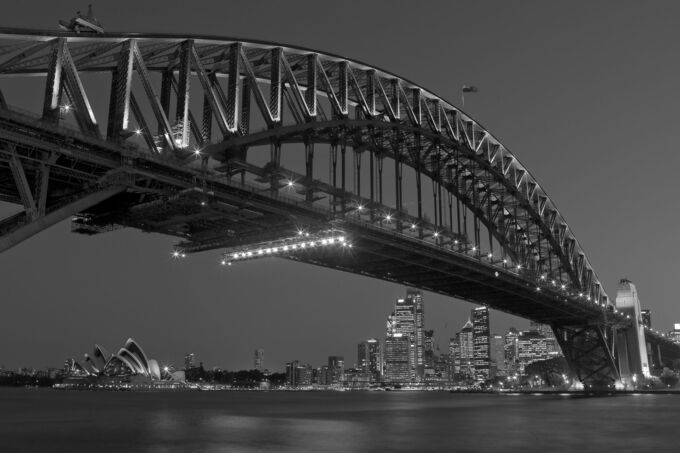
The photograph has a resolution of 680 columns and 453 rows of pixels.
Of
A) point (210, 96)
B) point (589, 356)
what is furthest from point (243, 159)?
point (589, 356)

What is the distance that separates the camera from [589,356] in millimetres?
105688

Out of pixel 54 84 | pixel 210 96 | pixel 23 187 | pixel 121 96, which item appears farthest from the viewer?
pixel 210 96

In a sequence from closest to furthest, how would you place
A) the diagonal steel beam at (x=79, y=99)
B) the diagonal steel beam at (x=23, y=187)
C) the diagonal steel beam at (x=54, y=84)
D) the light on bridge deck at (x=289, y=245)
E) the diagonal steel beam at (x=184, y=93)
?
the diagonal steel beam at (x=23, y=187) < the diagonal steel beam at (x=54, y=84) < the diagonal steel beam at (x=79, y=99) < the diagonal steel beam at (x=184, y=93) < the light on bridge deck at (x=289, y=245)

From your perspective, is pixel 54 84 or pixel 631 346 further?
pixel 631 346

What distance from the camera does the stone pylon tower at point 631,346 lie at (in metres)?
105

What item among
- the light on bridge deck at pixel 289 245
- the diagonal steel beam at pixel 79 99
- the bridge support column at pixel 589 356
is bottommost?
the bridge support column at pixel 589 356

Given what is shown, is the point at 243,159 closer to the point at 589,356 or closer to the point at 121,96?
the point at 121,96

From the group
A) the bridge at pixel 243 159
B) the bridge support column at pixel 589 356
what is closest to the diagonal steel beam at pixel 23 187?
the bridge at pixel 243 159

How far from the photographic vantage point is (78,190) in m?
33.2

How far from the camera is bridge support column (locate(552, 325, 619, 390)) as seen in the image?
9825 cm

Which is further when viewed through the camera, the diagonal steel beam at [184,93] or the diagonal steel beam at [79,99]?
the diagonal steel beam at [184,93]

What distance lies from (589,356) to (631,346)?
646 cm

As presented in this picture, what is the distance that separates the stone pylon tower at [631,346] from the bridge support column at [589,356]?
2.57 m

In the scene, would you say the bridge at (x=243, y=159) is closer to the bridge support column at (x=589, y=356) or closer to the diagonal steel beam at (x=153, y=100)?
the diagonal steel beam at (x=153, y=100)
